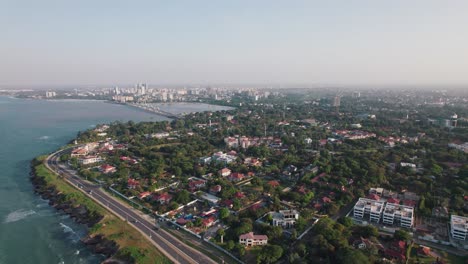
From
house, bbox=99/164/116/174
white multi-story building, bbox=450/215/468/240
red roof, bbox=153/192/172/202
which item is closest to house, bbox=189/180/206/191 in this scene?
red roof, bbox=153/192/172/202

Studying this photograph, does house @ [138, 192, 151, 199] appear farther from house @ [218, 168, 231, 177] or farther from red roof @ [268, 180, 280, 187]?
red roof @ [268, 180, 280, 187]

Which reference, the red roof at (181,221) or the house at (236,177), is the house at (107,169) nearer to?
the house at (236,177)

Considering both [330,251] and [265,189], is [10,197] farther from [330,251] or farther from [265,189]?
[330,251]

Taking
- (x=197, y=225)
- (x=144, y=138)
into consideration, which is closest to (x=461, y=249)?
(x=197, y=225)

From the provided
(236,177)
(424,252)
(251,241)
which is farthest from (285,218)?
(236,177)

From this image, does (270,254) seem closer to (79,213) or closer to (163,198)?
(163,198)

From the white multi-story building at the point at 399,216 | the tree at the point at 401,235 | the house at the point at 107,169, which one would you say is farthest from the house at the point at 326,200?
the house at the point at 107,169
